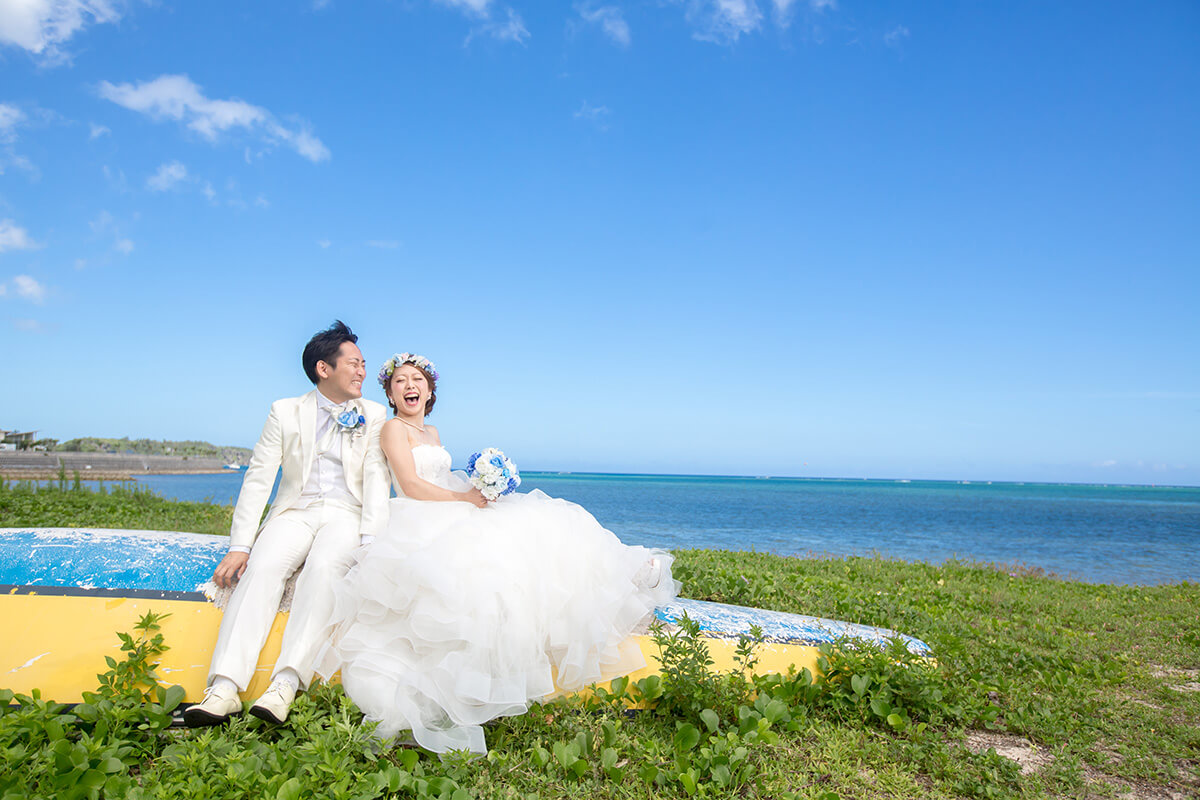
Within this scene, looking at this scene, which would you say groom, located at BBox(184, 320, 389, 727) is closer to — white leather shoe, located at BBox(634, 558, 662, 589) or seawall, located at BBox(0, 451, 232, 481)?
white leather shoe, located at BBox(634, 558, 662, 589)

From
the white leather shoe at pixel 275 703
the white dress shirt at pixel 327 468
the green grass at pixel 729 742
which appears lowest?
the green grass at pixel 729 742

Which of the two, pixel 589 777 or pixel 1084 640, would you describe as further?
pixel 1084 640

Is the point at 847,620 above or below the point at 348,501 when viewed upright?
below

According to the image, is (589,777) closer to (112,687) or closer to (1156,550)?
(112,687)

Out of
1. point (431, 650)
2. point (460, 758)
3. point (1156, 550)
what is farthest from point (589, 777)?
point (1156, 550)

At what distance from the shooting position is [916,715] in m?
3.80

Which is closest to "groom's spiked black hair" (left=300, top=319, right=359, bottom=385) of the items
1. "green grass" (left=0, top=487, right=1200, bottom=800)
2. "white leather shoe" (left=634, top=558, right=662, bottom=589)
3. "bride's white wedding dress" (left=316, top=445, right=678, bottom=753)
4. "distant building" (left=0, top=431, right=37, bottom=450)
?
"bride's white wedding dress" (left=316, top=445, right=678, bottom=753)

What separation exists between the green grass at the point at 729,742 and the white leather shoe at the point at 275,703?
10 cm

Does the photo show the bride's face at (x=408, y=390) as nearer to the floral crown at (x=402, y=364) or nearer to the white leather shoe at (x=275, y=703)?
the floral crown at (x=402, y=364)

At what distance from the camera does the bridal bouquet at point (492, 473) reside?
13.4 feet

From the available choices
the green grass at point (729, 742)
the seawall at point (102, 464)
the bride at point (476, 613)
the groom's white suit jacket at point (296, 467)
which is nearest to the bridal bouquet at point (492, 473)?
the bride at point (476, 613)

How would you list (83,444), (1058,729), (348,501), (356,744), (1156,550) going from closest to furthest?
(356,744) → (1058,729) → (348,501) → (1156,550) → (83,444)

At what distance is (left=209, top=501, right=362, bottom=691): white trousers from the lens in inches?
132

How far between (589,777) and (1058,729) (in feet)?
8.56
